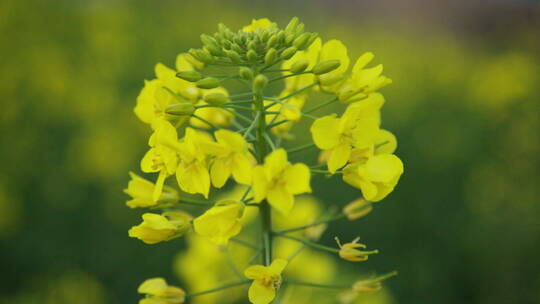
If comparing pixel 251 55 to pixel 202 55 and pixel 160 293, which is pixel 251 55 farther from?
pixel 160 293

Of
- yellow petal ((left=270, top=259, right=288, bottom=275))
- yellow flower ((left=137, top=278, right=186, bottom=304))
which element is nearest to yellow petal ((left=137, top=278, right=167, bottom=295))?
yellow flower ((left=137, top=278, right=186, bottom=304))

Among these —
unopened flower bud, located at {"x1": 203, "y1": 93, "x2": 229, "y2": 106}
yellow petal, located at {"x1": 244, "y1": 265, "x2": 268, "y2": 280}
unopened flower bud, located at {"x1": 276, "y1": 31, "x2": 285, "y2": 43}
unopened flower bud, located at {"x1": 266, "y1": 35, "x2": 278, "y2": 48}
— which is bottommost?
yellow petal, located at {"x1": 244, "y1": 265, "x2": 268, "y2": 280}

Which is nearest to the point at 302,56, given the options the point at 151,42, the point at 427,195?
the point at 427,195

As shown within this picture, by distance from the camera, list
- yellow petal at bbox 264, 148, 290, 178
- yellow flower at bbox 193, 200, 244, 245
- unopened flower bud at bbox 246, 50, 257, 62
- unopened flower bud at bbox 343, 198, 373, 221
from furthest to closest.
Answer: unopened flower bud at bbox 343, 198, 373, 221, unopened flower bud at bbox 246, 50, 257, 62, yellow flower at bbox 193, 200, 244, 245, yellow petal at bbox 264, 148, 290, 178

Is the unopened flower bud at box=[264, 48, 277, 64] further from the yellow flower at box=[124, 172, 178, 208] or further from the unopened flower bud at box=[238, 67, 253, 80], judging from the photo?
the yellow flower at box=[124, 172, 178, 208]

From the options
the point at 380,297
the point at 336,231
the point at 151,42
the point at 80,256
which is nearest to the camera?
the point at 380,297

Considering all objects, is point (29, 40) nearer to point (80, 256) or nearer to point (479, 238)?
point (80, 256)

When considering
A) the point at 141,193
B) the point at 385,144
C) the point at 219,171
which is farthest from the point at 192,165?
the point at 385,144
